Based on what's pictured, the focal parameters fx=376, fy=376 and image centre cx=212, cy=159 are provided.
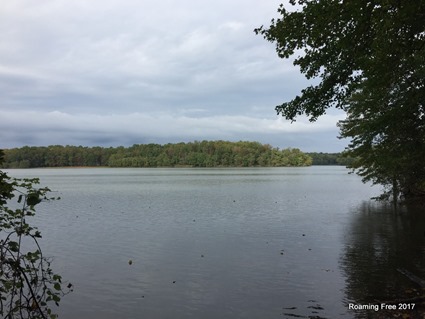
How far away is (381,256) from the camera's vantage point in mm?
16297

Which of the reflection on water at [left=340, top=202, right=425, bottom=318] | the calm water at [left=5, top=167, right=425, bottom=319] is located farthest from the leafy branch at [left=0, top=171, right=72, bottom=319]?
the reflection on water at [left=340, top=202, right=425, bottom=318]

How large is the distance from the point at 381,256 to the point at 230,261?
6554 mm

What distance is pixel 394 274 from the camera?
43.8ft

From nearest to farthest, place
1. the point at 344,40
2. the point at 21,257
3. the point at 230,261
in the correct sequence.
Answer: the point at 21,257, the point at 344,40, the point at 230,261

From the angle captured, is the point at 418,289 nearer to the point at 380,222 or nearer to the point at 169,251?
the point at 169,251

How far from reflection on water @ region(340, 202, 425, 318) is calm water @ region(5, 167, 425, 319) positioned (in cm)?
4

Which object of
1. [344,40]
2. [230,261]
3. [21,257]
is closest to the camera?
[21,257]

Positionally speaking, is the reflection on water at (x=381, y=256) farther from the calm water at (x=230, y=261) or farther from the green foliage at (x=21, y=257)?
the green foliage at (x=21, y=257)

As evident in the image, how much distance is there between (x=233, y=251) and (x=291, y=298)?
258 inches

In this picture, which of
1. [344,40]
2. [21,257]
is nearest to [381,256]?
[344,40]

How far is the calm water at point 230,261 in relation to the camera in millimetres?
Answer: 11406

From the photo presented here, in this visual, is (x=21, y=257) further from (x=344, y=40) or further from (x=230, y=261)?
(x=230, y=261)

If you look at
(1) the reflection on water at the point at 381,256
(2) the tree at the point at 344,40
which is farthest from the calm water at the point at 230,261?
(2) the tree at the point at 344,40

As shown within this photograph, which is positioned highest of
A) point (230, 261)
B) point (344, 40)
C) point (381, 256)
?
point (344, 40)
